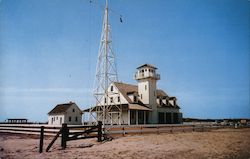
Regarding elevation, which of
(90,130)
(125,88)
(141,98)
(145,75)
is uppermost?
(145,75)

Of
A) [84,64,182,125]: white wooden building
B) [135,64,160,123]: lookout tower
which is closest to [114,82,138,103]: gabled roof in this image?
[84,64,182,125]: white wooden building

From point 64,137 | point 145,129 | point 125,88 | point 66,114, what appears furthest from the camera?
point 66,114

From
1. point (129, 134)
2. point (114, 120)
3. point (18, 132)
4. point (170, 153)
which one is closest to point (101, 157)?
point (170, 153)

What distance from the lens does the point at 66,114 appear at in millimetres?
45031

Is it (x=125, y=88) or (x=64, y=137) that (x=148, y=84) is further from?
(x=64, y=137)

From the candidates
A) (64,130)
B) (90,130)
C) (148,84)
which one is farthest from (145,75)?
(64,130)

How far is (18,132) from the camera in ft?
78.7

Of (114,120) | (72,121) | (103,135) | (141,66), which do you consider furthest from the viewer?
(72,121)

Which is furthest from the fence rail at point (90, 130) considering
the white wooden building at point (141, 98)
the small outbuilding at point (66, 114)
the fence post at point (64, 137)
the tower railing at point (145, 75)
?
the small outbuilding at point (66, 114)

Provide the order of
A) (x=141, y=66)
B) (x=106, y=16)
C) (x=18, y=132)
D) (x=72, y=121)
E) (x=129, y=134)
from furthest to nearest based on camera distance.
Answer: (x=72, y=121), (x=141, y=66), (x=106, y=16), (x=18, y=132), (x=129, y=134)

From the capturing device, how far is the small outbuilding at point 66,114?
45.2 meters

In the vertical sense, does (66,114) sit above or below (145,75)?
below

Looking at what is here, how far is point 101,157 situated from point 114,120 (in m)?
28.4

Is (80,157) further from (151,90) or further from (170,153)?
(151,90)
